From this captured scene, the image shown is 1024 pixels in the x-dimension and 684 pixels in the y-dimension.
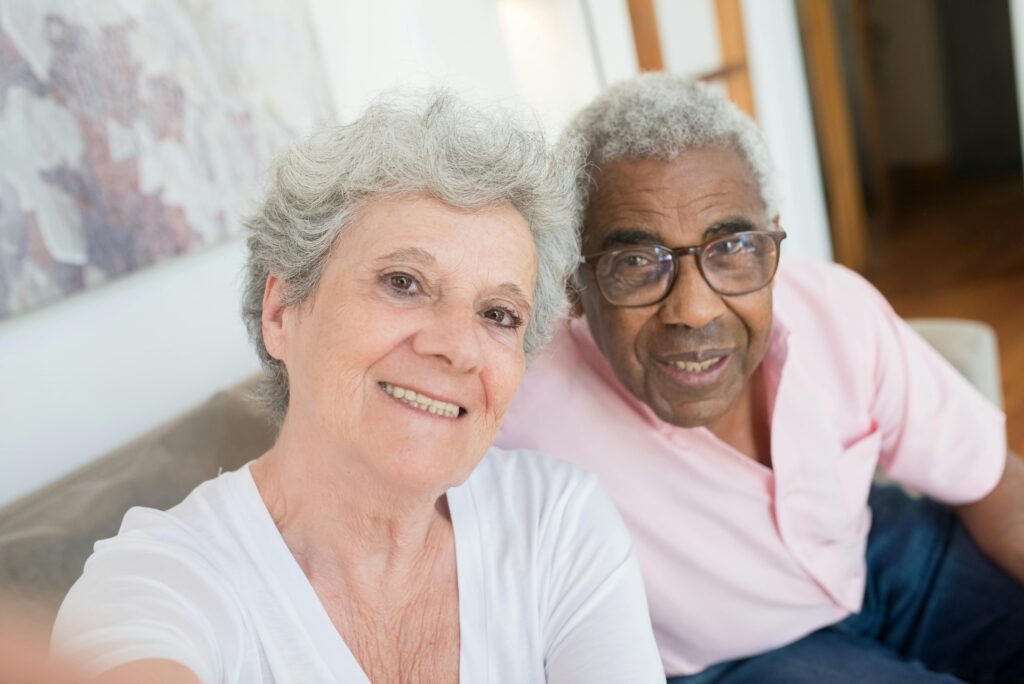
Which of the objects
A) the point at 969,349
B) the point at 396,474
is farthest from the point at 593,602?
the point at 969,349

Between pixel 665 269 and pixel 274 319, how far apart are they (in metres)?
0.61

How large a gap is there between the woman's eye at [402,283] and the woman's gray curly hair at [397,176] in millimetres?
95

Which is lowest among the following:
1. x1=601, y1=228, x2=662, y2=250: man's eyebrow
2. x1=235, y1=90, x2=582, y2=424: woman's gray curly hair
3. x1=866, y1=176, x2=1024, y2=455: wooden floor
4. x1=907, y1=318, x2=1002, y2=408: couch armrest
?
x1=866, y1=176, x2=1024, y2=455: wooden floor

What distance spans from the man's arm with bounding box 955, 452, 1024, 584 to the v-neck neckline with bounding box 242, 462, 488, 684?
1028 mm

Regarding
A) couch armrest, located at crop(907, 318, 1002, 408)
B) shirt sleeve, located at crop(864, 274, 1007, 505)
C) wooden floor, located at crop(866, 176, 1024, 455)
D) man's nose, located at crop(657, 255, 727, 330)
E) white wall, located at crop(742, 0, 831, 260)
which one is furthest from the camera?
white wall, located at crop(742, 0, 831, 260)

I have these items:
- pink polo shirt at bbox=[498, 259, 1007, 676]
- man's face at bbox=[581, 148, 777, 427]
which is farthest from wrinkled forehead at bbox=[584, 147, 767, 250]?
pink polo shirt at bbox=[498, 259, 1007, 676]

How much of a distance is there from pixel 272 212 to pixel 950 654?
1.45 metres

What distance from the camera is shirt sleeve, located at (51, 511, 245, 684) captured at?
87cm

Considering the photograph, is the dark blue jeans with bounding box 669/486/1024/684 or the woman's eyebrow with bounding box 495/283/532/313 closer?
the woman's eyebrow with bounding box 495/283/532/313

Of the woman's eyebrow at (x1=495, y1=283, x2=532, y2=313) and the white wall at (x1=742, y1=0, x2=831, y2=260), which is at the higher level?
the woman's eyebrow at (x1=495, y1=283, x2=532, y2=313)

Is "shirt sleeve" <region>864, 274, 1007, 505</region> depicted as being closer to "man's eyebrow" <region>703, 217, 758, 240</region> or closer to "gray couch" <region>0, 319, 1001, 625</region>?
"man's eyebrow" <region>703, 217, 758, 240</region>

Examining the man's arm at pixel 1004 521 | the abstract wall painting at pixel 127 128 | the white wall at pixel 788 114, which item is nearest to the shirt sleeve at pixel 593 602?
the abstract wall painting at pixel 127 128

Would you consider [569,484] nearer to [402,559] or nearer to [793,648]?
[402,559]

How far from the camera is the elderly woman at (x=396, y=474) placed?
105cm
